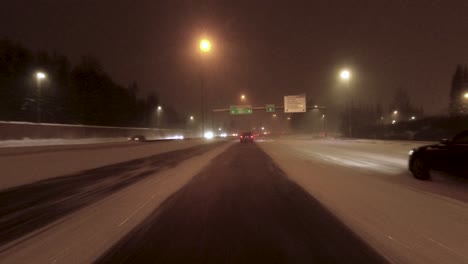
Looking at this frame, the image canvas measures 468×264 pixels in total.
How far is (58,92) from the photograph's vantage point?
82.6 m

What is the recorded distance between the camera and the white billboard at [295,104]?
65.9 m

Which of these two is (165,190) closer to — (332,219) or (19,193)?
(19,193)

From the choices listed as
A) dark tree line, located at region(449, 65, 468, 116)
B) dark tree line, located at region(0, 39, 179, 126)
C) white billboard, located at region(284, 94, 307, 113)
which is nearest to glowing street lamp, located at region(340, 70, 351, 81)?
white billboard, located at region(284, 94, 307, 113)

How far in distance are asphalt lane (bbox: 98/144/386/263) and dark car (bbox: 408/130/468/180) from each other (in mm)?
4085

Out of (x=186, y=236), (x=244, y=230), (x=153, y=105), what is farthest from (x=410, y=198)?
(x=153, y=105)

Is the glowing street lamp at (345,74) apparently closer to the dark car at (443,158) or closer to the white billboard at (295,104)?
the white billboard at (295,104)

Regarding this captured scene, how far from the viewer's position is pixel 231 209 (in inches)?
324

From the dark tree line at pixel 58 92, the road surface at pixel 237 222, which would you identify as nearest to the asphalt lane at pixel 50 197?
the road surface at pixel 237 222

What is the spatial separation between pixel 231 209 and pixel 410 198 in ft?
13.8

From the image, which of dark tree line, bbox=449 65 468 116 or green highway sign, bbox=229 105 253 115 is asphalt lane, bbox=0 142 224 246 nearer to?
green highway sign, bbox=229 105 253 115

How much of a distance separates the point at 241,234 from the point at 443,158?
24.6 ft

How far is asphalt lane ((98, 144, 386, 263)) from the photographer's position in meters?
5.14

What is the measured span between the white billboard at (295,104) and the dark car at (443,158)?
53308mm

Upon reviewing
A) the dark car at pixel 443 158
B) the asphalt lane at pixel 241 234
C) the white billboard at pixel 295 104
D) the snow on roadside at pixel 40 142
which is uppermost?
the white billboard at pixel 295 104
